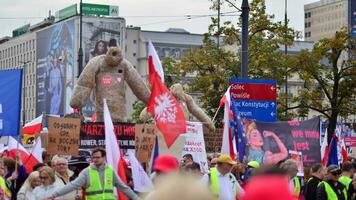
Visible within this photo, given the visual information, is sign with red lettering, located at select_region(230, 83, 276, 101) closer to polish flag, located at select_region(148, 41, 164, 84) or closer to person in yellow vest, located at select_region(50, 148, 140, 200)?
polish flag, located at select_region(148, 41, 164, 84)

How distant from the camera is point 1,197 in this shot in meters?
10.3

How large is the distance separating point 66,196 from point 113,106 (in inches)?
199

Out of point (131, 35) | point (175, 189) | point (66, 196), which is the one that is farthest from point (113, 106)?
point (131, 35)

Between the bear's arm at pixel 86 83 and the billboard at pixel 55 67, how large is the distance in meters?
106

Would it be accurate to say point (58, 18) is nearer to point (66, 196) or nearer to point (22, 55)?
point (22, 55)

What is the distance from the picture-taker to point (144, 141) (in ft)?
42.7

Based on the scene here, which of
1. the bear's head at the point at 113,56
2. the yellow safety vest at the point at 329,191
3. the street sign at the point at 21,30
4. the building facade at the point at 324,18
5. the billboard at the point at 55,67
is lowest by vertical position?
the yellow safety vest at the point at 329,191

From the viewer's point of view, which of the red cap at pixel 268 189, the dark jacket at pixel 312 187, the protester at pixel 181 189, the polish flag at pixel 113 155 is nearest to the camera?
the red cap at pixel 268 189

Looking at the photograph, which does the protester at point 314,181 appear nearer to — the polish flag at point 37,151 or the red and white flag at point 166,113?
the red and white flag at point 166,113

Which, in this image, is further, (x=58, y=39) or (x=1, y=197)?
(x=58, y=39)

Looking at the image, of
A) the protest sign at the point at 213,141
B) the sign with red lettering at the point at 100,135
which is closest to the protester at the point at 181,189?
the sign with red lettering at the point at 100,135

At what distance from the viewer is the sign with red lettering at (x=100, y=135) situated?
544 inches

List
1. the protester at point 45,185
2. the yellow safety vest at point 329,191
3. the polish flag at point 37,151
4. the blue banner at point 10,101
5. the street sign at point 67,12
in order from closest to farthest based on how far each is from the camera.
A: the protester at point 45,185, the yellow safety vest at point 329,191, the blue banner at point 10,101, the polish flag at point 37,151, the street sign at point 67,12

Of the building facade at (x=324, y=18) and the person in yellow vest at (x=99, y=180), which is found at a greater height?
the building facade at (x=324, y=18)
